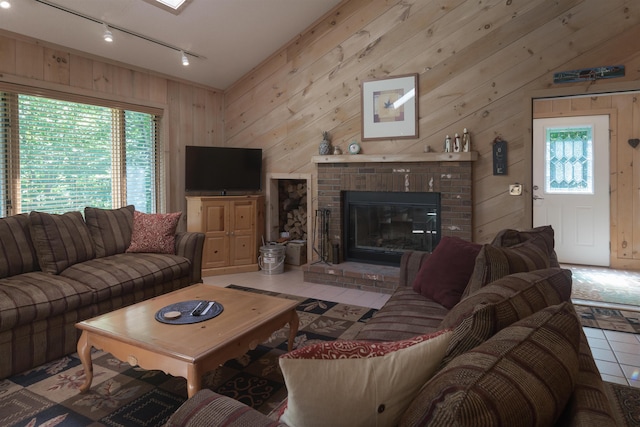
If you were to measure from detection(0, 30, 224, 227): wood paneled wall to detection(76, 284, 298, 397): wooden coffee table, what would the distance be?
8.87ft

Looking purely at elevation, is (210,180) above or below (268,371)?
above

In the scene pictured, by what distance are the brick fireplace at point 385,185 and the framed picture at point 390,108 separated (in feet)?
1.10

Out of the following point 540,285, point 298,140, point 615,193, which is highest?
point 298,140

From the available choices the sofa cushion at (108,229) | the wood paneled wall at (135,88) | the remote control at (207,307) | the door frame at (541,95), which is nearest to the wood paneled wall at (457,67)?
the door frame at (541,95)

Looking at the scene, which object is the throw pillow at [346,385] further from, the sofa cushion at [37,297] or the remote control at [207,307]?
the sofa cushion at [37,297]

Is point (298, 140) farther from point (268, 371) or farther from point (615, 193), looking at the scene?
point (615, 193)

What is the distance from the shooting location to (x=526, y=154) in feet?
13.1

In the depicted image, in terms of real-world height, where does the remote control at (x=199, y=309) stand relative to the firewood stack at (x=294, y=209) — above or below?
below

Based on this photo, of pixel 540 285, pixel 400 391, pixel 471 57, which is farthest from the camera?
pixel 471 57

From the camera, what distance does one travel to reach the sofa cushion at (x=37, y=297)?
2.49m

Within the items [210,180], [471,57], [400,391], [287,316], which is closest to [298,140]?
[210,180]

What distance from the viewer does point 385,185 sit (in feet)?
15.1

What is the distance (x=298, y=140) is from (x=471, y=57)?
222 cm

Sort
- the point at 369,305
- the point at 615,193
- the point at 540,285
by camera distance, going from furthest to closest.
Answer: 1. the point at 615,193
2. the point at 369,305
3. the point at 540,285
